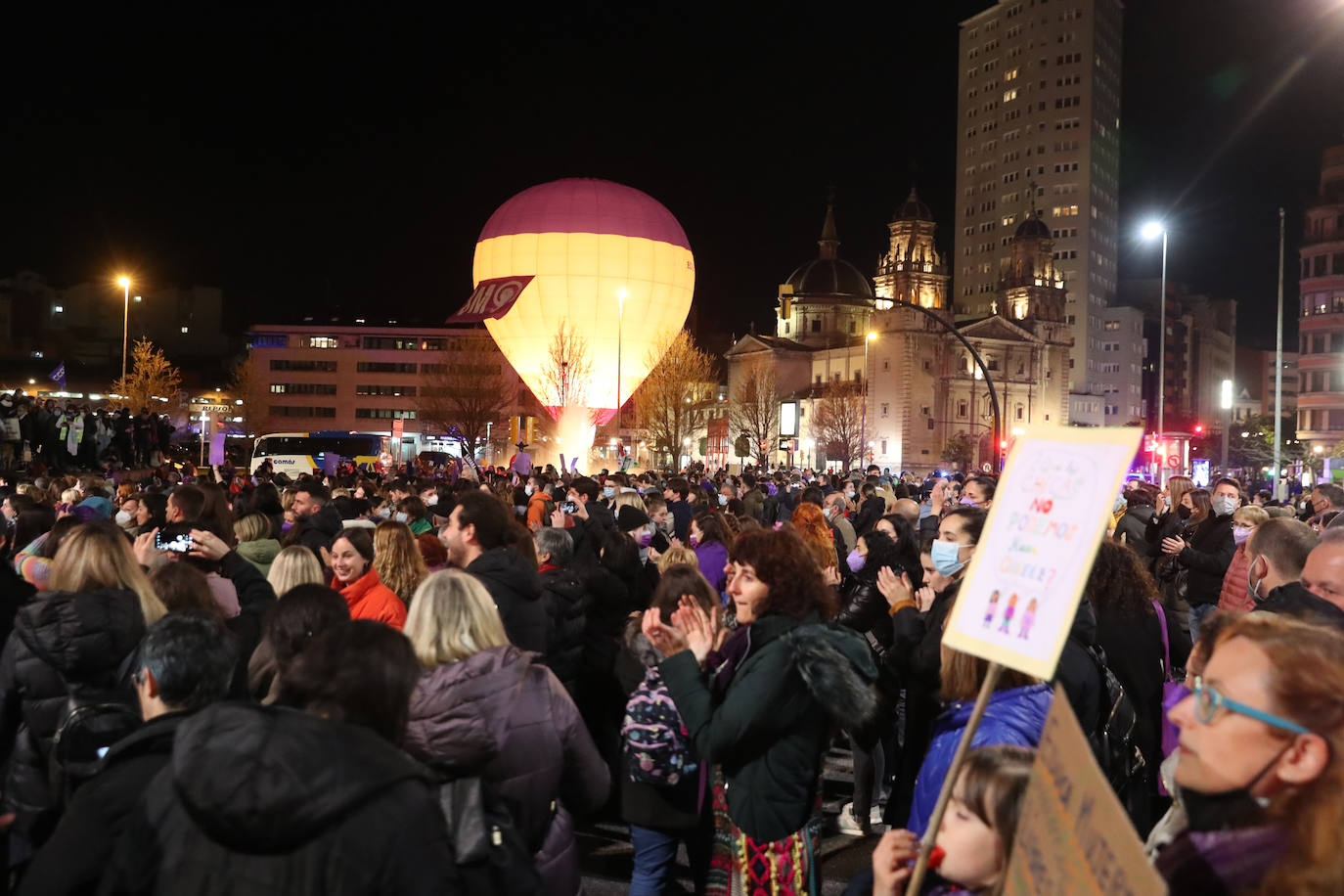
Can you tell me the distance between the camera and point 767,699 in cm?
408

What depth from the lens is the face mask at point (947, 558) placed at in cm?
561

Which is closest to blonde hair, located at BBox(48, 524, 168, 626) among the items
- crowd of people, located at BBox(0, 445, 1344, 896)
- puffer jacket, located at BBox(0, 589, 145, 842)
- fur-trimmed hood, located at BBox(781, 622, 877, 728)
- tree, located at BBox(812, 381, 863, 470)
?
crowd of people, located at BBox(0, 445, 1344, 896)

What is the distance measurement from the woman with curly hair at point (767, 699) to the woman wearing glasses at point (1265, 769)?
195cm

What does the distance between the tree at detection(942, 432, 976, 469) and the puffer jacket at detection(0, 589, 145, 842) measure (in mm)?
95557

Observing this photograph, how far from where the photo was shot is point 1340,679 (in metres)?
2.11

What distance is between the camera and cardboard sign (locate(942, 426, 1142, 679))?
247 cm

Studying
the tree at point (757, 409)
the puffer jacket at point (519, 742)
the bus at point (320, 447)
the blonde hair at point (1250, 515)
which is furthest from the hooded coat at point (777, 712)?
the tree at point (757, 409)

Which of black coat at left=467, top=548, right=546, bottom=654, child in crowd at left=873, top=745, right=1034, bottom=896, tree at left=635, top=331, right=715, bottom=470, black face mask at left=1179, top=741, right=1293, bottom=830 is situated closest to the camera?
black face mask at left=1179, top=741, right=1293, bottom=830

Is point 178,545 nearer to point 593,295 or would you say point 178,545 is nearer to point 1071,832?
point 1071,832

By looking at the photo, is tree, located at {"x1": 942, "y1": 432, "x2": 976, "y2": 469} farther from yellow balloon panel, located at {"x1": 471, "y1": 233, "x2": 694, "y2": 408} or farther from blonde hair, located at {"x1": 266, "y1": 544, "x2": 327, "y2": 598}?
blonde hair, located at {"x1": 266, "y1": 544, "x2": 327, "y2": 598}

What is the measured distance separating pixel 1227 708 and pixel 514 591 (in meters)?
4.21

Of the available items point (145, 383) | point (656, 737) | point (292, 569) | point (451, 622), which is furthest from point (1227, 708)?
point (145, 383)

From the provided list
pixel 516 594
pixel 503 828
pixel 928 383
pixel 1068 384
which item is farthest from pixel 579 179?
pixel 1068 384

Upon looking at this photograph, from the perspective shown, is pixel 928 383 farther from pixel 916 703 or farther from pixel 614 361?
pixel 916 703
